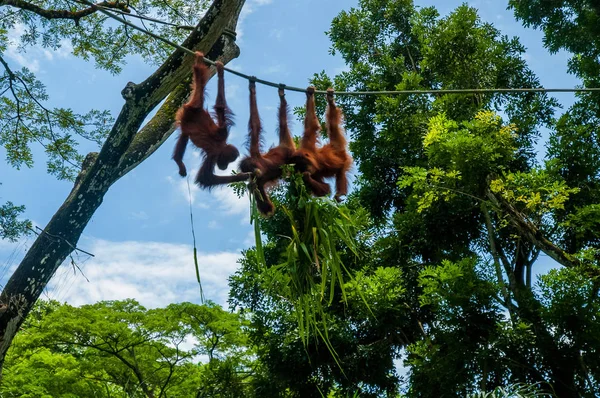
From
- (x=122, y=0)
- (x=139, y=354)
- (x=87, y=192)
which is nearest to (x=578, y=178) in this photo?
(x=122, y=0)

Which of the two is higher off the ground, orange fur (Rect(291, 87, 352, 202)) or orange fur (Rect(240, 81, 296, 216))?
orange fur (Rect(291, 87, 352, 202))

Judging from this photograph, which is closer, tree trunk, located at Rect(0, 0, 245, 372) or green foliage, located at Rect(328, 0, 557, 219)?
tree trunk, located at Rect(0, 0, 245, 372)

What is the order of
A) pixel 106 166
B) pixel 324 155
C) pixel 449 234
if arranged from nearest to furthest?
pixel 324 155, pixel 106 166, pixel 449 234

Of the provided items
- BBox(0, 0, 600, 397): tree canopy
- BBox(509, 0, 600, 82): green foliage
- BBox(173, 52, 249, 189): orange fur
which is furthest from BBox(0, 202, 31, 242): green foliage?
BBox(509, 0, 600, 82): green foliage

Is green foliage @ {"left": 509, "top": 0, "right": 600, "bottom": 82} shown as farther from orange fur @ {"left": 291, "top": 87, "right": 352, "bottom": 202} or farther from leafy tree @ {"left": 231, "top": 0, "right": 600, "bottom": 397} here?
orange fur @ {"left": 291, "top": 87, "right": 352, "bottom": 202}

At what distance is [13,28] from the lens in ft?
23.3

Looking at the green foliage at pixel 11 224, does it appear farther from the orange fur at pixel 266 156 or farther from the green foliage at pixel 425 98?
the green foliage at pixel 425 98

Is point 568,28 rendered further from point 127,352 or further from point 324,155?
point 127,352

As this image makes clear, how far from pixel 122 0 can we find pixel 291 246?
15.2 ft

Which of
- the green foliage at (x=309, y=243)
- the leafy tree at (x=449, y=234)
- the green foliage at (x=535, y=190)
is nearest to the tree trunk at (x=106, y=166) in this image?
the green foliage at (x=309, y=243)

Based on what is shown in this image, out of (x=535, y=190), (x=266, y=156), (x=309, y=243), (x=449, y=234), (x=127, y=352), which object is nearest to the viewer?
(x=309, y=243)

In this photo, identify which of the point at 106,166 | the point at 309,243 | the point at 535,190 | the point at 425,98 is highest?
the point at 425,98

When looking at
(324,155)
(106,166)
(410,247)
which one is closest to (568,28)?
(410,247)

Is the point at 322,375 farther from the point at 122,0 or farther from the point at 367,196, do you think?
the point at 122,0
